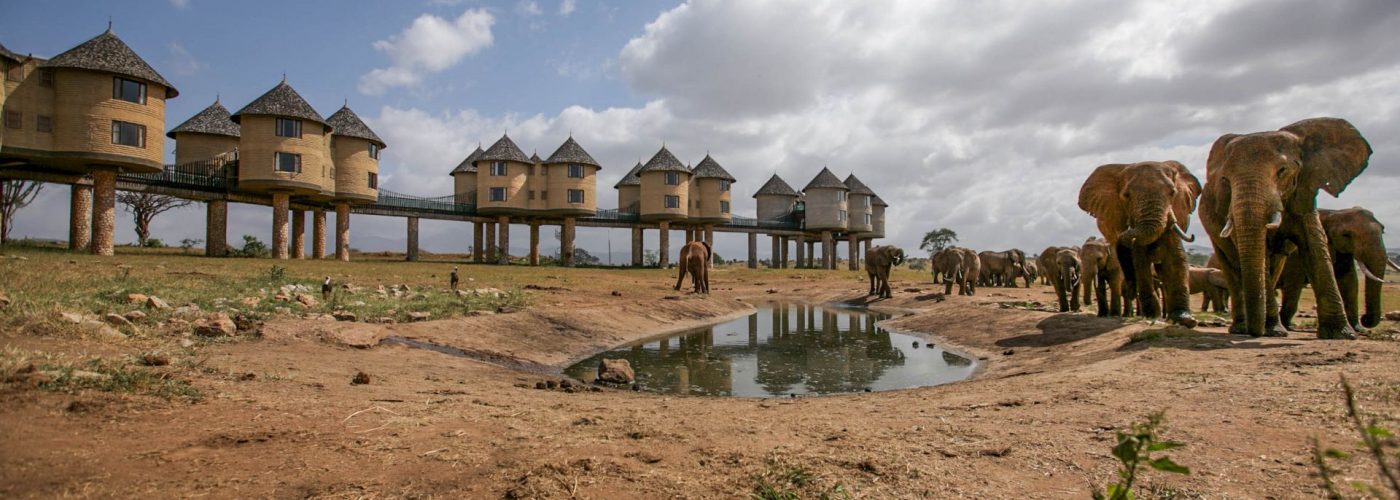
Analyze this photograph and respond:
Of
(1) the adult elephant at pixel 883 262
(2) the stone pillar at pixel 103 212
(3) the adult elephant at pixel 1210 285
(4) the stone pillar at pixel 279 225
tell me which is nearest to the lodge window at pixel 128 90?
(2) the stone pillar at pixel 103 212

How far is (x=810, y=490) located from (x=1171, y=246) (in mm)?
12453

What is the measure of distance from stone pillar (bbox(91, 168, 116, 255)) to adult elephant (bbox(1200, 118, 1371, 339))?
40510mm

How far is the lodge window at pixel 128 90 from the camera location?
3080cm

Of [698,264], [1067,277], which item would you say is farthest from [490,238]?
[1067,277]

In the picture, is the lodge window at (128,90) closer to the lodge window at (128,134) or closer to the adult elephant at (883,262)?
the lodge window at (128,134)

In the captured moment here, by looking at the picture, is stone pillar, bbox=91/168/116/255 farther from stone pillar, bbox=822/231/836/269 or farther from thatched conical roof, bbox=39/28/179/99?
stone pillar, bbox=822/231/836/269

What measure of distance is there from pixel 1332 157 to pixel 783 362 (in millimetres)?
9246

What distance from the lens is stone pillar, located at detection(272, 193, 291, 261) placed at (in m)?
39.8

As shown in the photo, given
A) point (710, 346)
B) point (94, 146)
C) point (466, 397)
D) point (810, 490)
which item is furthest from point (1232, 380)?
point (94, 146)

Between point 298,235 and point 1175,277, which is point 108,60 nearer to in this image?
point 298,235

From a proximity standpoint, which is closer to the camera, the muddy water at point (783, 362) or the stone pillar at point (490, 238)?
the muddy water at point (783, 362)

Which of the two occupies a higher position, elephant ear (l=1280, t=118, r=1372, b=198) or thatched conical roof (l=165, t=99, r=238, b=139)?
thatched conical roof (l=165, t=99, r=238, b=139)

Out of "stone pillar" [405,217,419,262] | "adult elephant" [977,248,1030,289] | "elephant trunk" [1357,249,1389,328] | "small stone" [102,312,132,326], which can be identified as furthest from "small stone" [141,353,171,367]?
"stone pillar" [405,217,419,262]

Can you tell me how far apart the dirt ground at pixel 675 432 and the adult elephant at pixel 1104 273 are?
6039 mm
